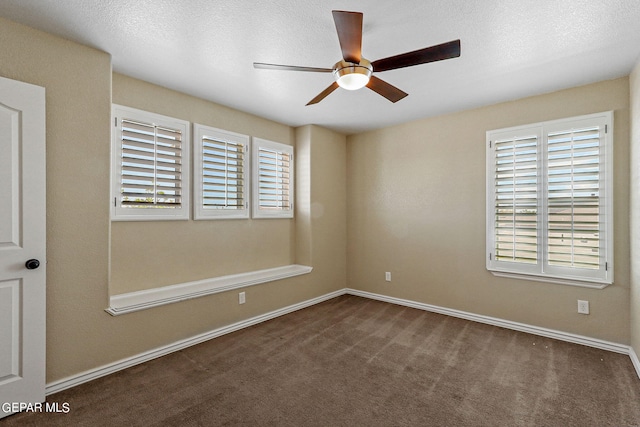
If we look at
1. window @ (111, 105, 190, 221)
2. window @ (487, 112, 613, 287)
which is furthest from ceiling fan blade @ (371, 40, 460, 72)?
window @ (111, 105, 190, 221)

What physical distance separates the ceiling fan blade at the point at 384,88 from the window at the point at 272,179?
211 centimetres

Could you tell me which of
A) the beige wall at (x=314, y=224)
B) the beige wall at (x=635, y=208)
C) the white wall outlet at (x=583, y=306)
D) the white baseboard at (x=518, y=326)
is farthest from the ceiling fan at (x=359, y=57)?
the white baseboard at (x=518, y=326)

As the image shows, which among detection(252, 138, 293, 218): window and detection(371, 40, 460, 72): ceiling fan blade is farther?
detection(252, 138, 293, 218): window

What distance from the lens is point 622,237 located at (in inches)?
110

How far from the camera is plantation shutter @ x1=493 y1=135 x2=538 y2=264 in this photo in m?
3.24

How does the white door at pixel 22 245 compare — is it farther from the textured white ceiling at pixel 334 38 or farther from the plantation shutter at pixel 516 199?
the plantation shutter at pixel 516 199

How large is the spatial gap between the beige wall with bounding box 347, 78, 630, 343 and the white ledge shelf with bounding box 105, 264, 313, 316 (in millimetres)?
1367

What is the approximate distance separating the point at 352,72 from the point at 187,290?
2.55 meters

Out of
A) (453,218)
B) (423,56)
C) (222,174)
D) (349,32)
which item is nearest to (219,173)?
(222,174)

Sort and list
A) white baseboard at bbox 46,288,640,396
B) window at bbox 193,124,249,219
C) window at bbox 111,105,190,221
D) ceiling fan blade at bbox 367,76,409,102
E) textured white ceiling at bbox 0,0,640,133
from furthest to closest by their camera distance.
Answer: window at bbox 193,124,249,219, window at bbox 111,105,190,221, white baseboard at bbox 46,288,640,396, ceiling fan blade at bbox 367,76,409,102, textured white ceiling at bbox 0,0,640,133

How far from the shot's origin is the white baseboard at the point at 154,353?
2211 mm

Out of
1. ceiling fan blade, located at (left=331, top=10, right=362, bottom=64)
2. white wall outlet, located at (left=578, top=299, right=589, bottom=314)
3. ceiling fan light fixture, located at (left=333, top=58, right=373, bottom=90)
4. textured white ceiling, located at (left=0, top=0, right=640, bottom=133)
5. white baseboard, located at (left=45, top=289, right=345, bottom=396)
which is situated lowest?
white baseboard, located at (left=45, top=289, right=345, bottom=396)

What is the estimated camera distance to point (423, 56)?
5.98 ft

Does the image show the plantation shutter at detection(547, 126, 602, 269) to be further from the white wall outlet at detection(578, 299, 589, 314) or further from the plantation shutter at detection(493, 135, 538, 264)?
the white wall outlet at detection(578, 299, 589, 314)
